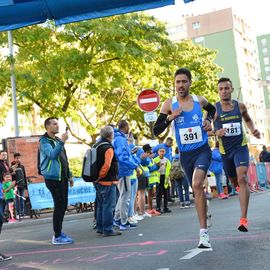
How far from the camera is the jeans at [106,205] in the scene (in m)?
9.70

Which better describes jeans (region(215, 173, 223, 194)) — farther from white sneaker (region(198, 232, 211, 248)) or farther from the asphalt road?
white sneaker (region(198, 232, 211, 248))

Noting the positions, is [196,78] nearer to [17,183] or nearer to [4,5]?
[17,183]

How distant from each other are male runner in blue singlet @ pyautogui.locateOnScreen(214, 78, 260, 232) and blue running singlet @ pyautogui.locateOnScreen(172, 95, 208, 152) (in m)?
1.18

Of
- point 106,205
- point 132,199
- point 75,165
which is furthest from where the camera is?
point 75,165

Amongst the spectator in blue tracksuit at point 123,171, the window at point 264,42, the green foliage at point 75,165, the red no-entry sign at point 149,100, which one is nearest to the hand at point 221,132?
the spectator in blue tracksuit at point 123,171

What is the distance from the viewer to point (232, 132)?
27.3ft

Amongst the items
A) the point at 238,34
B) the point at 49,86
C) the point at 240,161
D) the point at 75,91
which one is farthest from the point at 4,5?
the point at 238,34

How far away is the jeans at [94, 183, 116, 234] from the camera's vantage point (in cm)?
970

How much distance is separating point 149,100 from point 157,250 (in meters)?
11.0

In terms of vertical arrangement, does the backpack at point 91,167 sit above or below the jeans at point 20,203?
above

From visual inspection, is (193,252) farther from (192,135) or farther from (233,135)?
(233,135)

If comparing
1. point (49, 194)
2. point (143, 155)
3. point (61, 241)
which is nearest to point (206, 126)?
point (61, 241)

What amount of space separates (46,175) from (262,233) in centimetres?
332

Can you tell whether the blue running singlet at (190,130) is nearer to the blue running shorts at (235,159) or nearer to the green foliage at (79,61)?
the blue running shorts at (235,159)
